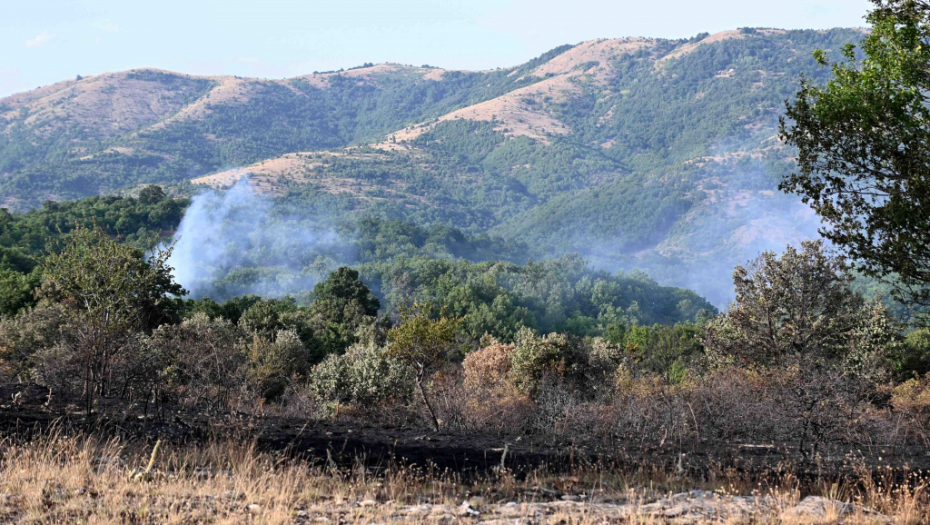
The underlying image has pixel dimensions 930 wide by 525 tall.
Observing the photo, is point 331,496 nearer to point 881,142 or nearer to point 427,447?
point 427,447

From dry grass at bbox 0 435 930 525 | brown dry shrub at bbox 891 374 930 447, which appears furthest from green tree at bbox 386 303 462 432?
brown dry shrub at bbox 891 374 930 447

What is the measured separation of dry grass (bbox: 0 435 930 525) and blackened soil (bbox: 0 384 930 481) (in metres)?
0.49

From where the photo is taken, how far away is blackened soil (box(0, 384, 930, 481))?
9875 mm

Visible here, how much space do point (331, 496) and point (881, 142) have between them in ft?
28.7

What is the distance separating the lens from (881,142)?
33.3 ft

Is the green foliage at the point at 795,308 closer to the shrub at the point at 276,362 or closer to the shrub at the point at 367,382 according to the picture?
the shrub at the point at 367,382

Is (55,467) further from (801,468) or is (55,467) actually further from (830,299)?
(830,299)

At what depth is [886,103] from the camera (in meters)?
9.95

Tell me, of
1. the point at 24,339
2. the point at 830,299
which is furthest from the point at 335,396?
the point at 830,299

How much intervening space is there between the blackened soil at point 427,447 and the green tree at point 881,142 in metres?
2.96

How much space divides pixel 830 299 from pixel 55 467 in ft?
76.6

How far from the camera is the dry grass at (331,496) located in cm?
662

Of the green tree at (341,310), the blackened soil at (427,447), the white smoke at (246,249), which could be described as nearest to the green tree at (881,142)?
the blackened soil at (427,447)

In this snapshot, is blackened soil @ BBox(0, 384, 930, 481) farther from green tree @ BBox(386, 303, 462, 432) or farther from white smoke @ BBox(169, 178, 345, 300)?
white smoke @ BBox(169, 178, 345, 300)
